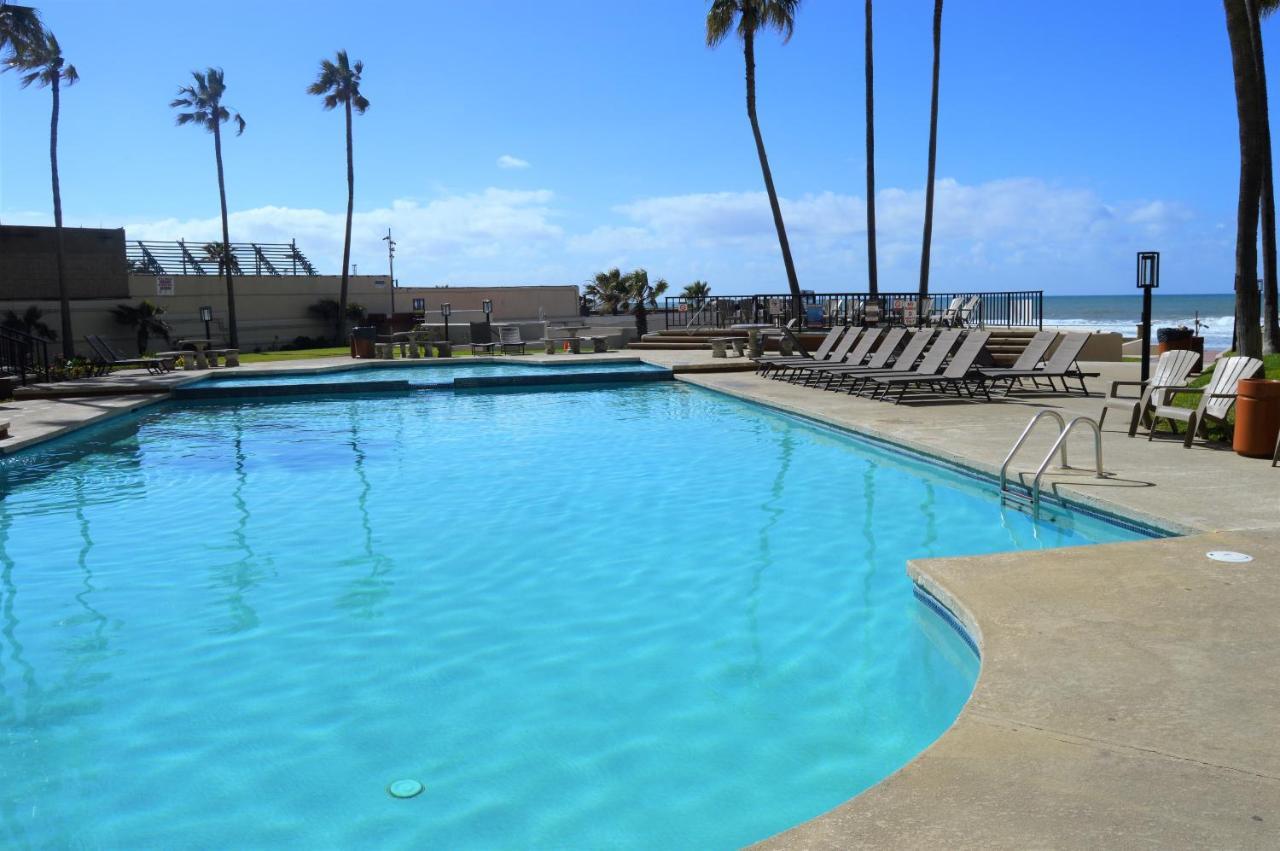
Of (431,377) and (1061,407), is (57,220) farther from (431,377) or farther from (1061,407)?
(1061,407)

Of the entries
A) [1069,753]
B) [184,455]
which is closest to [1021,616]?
[1069,753]

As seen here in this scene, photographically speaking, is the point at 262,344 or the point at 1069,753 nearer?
the point at 1069,753

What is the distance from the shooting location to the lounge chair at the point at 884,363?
13.5 metres

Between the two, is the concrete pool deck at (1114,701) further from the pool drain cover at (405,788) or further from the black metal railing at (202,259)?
the black metal railing at (202,259)

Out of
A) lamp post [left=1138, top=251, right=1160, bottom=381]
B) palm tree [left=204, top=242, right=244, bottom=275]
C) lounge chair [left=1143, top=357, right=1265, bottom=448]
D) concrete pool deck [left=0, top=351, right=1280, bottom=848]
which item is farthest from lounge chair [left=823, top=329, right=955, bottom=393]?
palm tree [left=204, top=242, right=244, bottom=275]

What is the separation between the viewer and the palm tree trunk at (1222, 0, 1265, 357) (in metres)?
10.9

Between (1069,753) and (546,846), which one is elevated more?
(1069,753)

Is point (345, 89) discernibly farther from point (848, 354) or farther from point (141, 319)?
point (848, 354)

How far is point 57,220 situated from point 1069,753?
31264 millimetres

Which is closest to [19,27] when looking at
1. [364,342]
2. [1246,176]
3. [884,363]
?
[364,342]

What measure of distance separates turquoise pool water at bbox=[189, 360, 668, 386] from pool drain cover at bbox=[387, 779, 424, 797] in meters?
14.5

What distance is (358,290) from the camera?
36.8 m

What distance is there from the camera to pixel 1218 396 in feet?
25.6

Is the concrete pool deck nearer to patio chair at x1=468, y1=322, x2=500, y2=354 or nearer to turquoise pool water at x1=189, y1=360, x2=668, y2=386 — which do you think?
turquoise pool water at x1=189, y1=360, x2=668, y2=386
